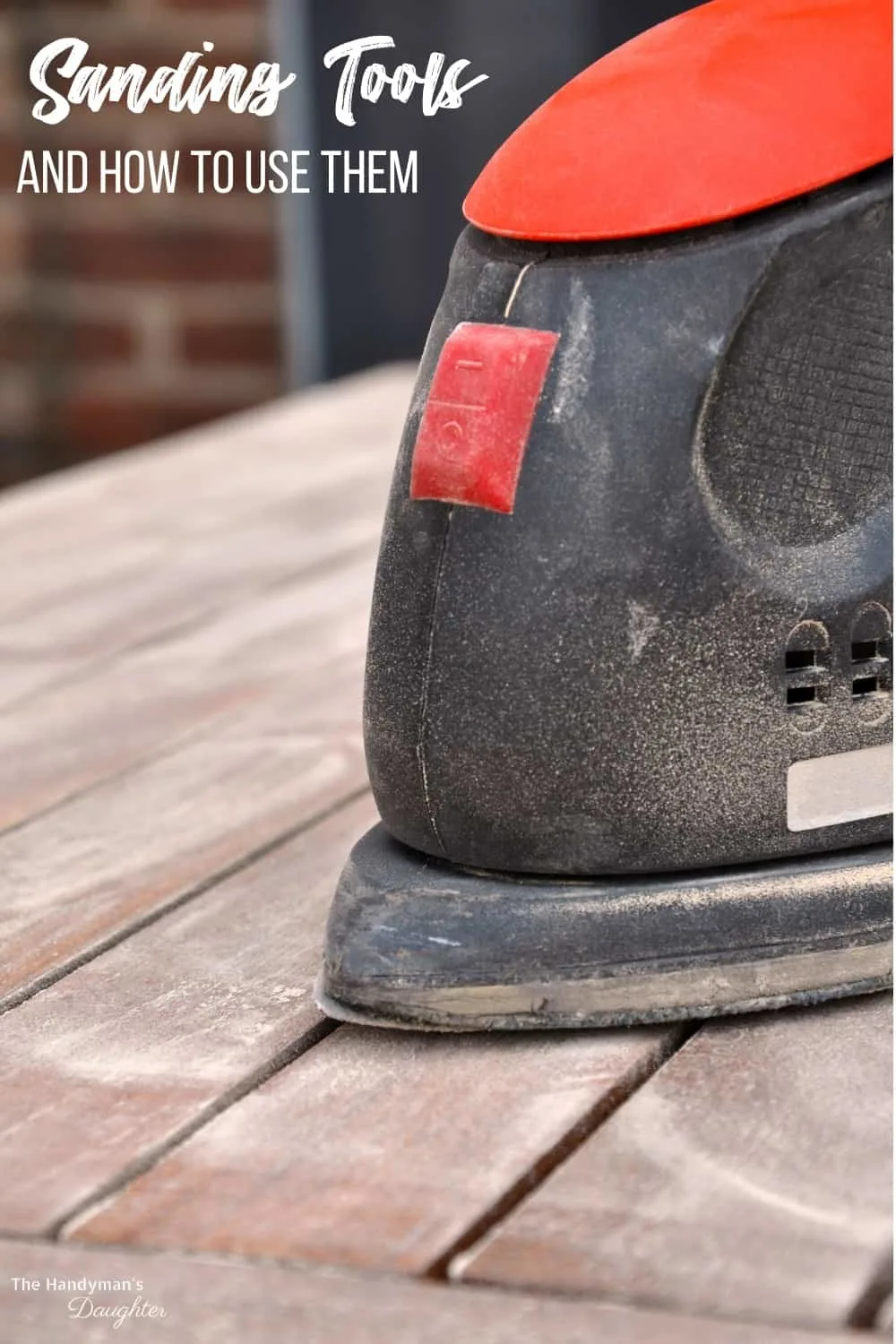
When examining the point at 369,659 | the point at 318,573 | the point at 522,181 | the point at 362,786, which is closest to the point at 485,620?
the point at 369,659

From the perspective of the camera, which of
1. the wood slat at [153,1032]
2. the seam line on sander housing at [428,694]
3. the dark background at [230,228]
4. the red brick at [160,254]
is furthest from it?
the red brick at [160,254]

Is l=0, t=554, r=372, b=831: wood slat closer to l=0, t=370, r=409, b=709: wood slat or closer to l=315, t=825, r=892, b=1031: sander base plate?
l=0, t=370, r=409, b=709: wood slat

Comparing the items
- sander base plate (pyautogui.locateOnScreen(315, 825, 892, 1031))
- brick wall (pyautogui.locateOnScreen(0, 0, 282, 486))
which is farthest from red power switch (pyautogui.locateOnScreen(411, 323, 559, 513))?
brick wall (pyautogui.locateOnScreen(0, 0, 282, 486))

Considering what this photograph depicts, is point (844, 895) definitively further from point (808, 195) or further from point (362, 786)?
point (362, 786)

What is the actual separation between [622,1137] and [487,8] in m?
2.55

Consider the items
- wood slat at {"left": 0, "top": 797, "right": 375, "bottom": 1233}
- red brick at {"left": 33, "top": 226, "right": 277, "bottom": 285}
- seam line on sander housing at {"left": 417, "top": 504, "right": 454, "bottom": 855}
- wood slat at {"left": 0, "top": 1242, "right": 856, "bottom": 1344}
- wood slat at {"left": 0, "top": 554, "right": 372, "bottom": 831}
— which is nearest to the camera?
wood slat at {"left": 0, "top": 1242, "right": 856, "bottom": 1344}

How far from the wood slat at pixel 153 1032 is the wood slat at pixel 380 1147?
0.02 metres

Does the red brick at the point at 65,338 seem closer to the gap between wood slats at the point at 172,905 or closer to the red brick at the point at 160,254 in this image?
the red brick at the point at 160,254

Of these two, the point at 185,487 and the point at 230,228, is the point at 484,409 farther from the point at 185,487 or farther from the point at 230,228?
the point at 230,228

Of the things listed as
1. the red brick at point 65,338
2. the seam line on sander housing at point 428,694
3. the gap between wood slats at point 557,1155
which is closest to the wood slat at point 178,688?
the seam line on sander housing at point 428,694

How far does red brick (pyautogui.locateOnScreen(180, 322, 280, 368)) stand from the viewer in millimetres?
3336

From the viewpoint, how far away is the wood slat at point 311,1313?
714 mm

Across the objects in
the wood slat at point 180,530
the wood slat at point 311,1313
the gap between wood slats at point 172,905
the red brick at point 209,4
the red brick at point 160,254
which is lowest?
the wood slat at point 311,1313

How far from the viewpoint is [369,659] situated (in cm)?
105
